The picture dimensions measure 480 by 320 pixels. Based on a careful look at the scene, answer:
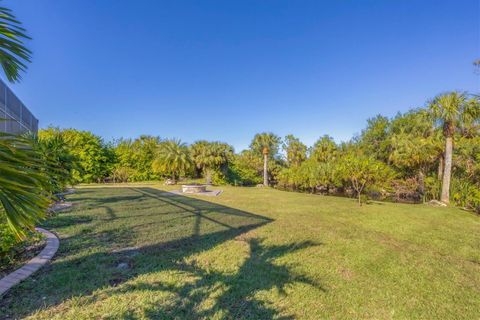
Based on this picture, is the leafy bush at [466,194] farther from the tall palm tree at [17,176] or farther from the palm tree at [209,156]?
the palm tree at [209,156]

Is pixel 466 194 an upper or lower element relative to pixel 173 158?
lower

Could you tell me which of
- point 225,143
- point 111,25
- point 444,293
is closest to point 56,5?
point 111,25

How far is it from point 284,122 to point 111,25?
19.4 metres

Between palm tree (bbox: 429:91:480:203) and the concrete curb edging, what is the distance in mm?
17547

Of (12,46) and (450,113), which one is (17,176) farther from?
(450,113)

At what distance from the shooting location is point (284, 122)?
2753 centimetres

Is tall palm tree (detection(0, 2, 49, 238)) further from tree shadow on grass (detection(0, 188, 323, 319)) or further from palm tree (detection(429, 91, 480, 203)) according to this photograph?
palm tree (detection(429, 91, 480, 203))

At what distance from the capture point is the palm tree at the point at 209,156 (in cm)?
2678

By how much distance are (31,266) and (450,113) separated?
18.1m

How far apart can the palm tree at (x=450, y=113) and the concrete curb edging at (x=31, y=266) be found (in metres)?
17.5

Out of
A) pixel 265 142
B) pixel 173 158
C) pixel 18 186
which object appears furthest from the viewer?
pixel 265 142

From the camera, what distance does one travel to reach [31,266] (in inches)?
134

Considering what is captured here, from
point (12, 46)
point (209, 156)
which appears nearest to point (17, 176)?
point (12, 46)

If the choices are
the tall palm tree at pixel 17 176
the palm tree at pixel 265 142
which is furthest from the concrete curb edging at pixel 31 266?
the palm tree at pixel 265 142
